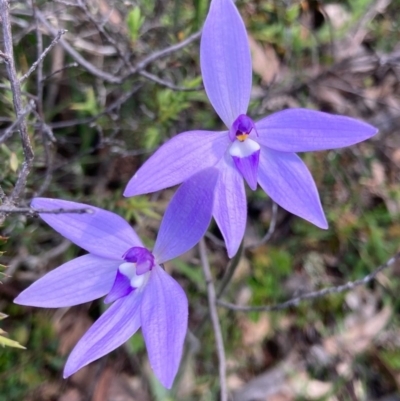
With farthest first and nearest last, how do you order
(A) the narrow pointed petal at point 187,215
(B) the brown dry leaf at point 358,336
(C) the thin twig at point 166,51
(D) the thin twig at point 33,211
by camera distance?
(B) the brown dry leaf at point 358,336, (C) the thin twig at point 166,51, (A) the narrow pointed petal at point 187,215, (D) the thin twig at point 33,211

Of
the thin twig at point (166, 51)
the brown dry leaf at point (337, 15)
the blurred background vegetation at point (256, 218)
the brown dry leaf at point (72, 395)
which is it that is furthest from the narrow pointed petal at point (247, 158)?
the brown dry leaf at point (337, 15)

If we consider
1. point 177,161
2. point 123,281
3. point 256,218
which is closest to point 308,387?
point 256,218

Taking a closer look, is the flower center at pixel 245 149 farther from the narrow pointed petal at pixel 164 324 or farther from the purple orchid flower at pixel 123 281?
the narrow pointed petal at pixel 164 324

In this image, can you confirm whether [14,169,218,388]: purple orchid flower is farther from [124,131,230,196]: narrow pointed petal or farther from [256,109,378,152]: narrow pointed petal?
[256,109,378,152]: narrow pointed petal

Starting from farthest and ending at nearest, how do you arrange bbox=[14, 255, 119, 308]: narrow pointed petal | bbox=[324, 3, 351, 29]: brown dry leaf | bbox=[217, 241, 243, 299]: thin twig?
bbox=[324, 3, 351, 29]: brown dry leaf
bbox=[217, 241, 243, 299]: thin twig
bbox=[14, 255, 119, 308]: narrow pointed petal

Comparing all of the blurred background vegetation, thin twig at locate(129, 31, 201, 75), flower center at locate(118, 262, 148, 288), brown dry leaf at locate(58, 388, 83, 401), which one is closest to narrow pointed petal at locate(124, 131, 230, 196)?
flower center at locate(118, 262, 148, 288)

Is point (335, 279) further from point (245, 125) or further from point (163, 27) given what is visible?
point (245, 125)

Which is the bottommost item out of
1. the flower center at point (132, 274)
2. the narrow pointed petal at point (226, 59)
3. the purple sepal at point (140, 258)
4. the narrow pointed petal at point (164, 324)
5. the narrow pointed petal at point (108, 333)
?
the narrow pointed petal at point (108, 333)

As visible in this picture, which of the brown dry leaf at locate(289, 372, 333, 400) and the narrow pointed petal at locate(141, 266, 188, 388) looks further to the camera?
the brown dry leaf at locate(289, 372, 333, 400)
